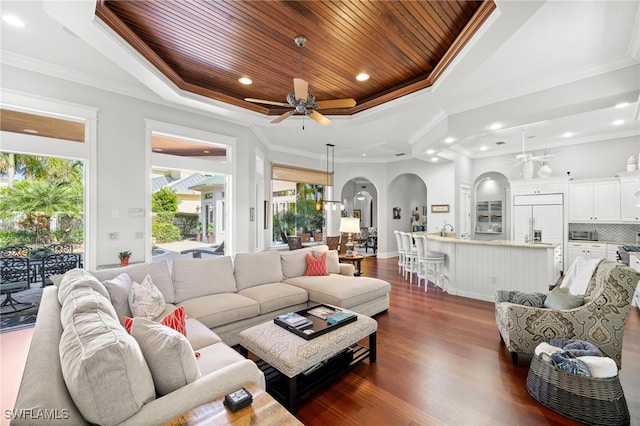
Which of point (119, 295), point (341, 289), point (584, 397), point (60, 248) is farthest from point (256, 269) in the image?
point (584, 397)

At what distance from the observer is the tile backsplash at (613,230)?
6012 mm

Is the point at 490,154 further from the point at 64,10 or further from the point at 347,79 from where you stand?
the point at 64,10

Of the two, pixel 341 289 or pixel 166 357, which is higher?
pixel 166 357

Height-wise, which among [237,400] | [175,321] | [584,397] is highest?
[175,321]

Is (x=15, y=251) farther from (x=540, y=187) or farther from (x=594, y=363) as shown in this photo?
(x=540, y=187)

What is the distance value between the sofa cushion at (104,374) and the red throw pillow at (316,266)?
317cm

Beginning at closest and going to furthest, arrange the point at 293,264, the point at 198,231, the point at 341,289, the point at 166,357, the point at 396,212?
1. the point at 166,357
2. the point at 341,289
3. the point at 293,264
4. the point at 198,231
5. the point at 396,212

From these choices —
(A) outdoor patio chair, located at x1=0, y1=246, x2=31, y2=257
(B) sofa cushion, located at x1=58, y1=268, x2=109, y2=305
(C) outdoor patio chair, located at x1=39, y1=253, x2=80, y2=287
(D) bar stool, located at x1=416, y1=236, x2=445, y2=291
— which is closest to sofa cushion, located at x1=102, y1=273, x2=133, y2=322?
(B) sofa cushion, located at x1=58, y1=268, x2=109, y2=305

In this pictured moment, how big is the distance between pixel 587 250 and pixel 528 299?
4.73 meters

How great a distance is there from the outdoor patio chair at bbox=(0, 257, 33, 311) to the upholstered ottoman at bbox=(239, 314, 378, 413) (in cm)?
319

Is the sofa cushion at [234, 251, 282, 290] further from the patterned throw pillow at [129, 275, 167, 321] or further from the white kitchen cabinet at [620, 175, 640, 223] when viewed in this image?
the white kitchen cabinet at [620, 175, 640, 223]

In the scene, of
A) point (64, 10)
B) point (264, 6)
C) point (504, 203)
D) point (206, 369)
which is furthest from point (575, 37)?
point (504, 203)

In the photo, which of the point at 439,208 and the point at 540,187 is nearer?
the point at 540,187

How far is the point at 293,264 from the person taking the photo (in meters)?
4.34
